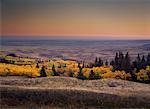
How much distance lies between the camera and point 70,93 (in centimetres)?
633

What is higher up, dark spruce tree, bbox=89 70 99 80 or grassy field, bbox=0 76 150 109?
dark spruce tree, bbox=89 70 99 80

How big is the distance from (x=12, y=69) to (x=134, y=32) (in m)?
2.46

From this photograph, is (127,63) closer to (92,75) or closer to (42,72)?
(92,75)

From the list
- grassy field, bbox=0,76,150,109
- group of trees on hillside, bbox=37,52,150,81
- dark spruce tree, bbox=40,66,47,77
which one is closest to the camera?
grassy field, bbox=0,76,150,109

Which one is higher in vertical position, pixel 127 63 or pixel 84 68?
pixel 127 63

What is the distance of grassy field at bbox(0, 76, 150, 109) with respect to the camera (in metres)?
6.19

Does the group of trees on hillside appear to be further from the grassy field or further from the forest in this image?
the grassy field

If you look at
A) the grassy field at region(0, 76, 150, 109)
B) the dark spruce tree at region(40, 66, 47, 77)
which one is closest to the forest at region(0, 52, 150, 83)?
the dark spruce tree at region(40, 66, 47, 77)

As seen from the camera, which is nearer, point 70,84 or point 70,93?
point 70,93

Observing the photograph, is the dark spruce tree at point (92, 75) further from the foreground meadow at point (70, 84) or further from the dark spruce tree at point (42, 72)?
the dark spruce tree at point (42, 72)

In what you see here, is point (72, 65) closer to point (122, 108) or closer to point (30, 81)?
point (30, 81)

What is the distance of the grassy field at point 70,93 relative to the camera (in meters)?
6.19

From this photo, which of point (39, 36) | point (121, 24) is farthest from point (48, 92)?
point (121, 24)

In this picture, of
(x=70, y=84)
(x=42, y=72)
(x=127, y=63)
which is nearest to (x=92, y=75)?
(x=70, y=84)
